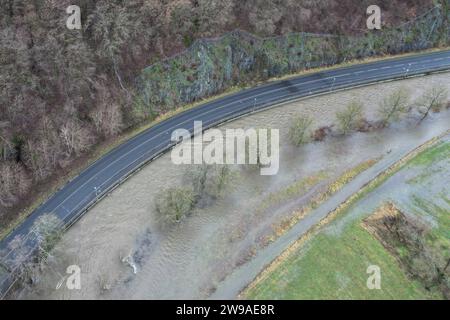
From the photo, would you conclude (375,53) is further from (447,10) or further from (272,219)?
(272,219)

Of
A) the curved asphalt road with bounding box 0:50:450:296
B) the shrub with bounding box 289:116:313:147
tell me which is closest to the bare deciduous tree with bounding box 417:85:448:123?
the curved asphalt road with bounding box 0:50:450:296

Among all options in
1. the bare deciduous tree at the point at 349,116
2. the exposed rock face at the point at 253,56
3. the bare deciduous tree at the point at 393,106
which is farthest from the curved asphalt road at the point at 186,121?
the bare deciduous tree at the point at 393,106

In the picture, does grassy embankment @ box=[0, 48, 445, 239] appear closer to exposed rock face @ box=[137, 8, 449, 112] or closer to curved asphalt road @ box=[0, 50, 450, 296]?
curved asphalt road @ box=[0, 50, 450, 296]

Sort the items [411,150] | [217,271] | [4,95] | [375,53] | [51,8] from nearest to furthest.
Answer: [217,271] < [4,95] < [51,8] < [411,150] < [375,53]

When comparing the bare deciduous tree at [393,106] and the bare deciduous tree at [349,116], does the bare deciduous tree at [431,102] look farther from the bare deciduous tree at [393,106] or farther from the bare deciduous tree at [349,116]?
the bare deciduous tree at [349,116]

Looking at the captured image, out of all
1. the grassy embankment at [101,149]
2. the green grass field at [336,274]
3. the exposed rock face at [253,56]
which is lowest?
the green grass field at [336,274]

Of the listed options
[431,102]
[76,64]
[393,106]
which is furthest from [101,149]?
[431,102]
